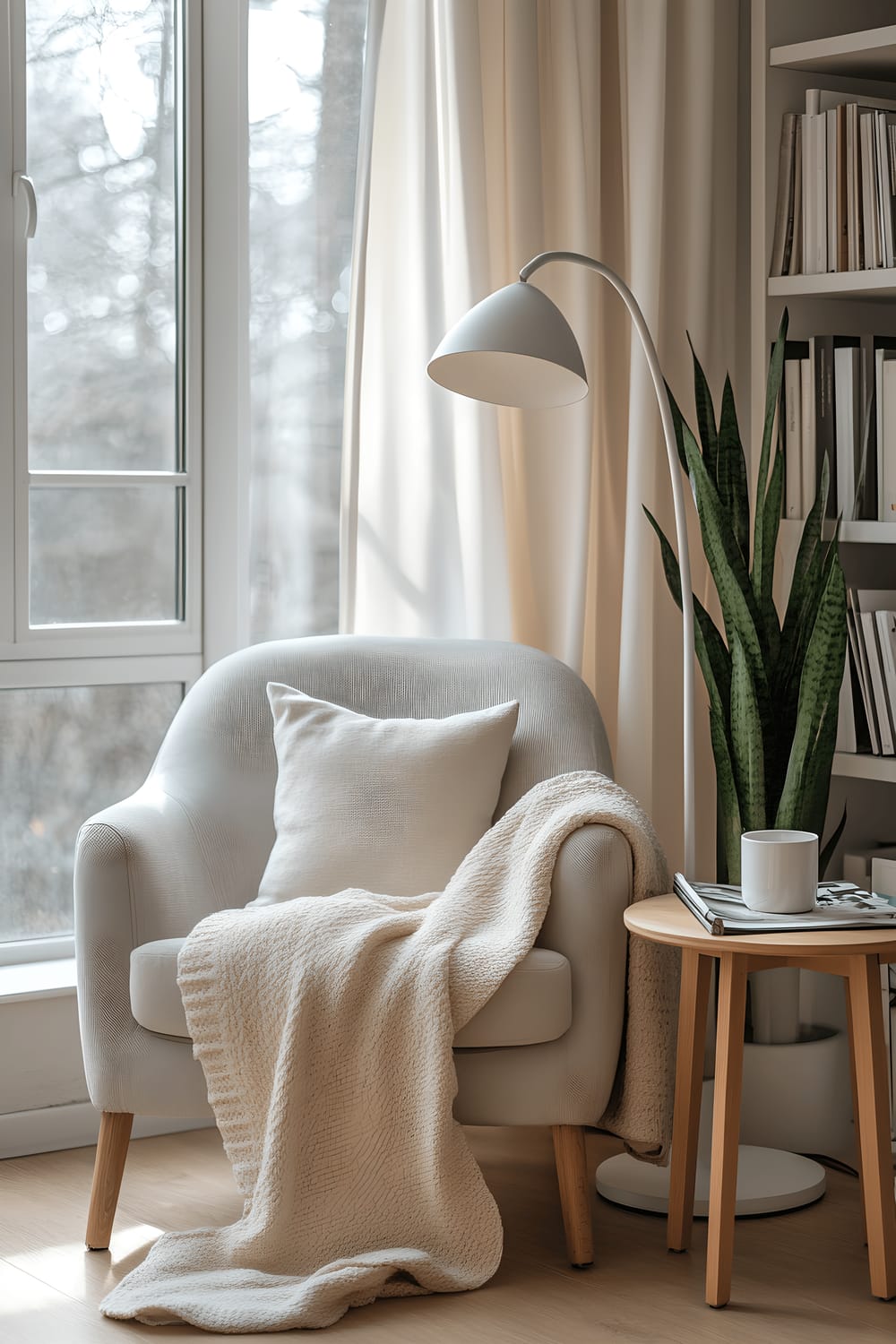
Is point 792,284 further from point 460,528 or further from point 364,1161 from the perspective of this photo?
point 364,1161

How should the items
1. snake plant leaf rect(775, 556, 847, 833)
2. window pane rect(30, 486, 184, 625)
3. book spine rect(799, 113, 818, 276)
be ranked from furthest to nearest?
window pane rect(30, 486, 184, 625)
book spine rect(799, 113, 818, 276)
snake plant leaf rect(775, 556, 847, 833)

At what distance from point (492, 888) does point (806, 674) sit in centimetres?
58

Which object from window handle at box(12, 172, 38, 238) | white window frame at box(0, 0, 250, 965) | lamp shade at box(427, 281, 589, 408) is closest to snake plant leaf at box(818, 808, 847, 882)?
lamp shade at box(427, 281, 589, 408)

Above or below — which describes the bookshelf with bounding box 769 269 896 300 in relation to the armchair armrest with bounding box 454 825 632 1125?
above

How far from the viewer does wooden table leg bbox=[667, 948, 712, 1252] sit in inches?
96.3

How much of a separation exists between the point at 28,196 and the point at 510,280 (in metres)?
0.89

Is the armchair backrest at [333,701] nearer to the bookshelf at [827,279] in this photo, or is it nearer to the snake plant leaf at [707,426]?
the snake plant leaf at [707,426]

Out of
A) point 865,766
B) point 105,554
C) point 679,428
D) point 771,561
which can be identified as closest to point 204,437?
point 105,554

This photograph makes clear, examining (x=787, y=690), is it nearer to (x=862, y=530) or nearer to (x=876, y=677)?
(x=876, y=677)

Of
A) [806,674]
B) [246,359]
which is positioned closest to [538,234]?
[246,359]

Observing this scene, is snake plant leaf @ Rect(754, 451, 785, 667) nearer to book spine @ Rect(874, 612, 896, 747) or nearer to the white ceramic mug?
book spine @ Rect(874, 612, 896, 747)

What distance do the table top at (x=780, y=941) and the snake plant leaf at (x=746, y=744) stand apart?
407mm

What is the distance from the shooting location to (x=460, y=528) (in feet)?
10.3

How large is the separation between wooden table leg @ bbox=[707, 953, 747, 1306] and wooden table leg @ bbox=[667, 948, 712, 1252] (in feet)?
0.62
